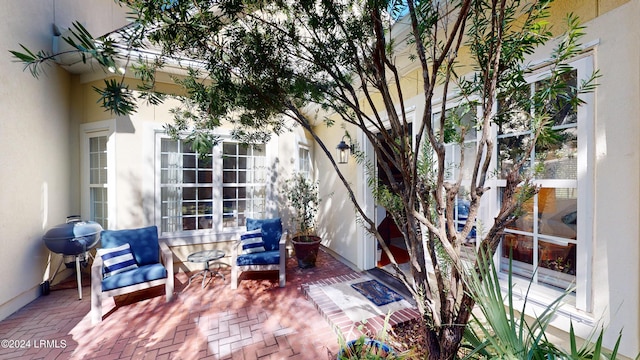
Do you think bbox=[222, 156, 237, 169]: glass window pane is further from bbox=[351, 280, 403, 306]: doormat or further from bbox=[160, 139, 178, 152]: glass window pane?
bbox=[351, 280, 403, 306]: doormat

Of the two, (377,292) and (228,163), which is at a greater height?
(228,163)

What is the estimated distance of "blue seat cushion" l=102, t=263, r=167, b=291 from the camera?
3.51 meters

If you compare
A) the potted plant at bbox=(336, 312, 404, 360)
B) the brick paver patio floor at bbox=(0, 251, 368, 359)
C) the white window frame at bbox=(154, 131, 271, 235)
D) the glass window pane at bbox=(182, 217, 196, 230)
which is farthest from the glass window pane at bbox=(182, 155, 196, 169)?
the potted plant at bbox=(336, 312, 404, 360)

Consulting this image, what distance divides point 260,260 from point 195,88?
3146 millimetres

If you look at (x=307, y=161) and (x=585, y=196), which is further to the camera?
(x=307, y=161)

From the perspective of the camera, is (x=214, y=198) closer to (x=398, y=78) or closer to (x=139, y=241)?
(x=139, y=241)

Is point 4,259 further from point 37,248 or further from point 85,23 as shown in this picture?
point 85,23

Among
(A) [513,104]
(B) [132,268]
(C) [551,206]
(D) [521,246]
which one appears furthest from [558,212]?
(B) [132,268]

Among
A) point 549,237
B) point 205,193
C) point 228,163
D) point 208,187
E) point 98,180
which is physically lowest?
point 549,237

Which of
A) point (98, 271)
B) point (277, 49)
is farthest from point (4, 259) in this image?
point (277, 49)

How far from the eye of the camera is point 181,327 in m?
3.21

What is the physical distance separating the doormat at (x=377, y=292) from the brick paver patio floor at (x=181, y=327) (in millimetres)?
813

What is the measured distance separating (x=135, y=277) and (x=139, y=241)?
0.79 m

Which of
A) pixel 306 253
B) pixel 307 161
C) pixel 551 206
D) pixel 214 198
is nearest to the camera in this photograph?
pixel 551 206
